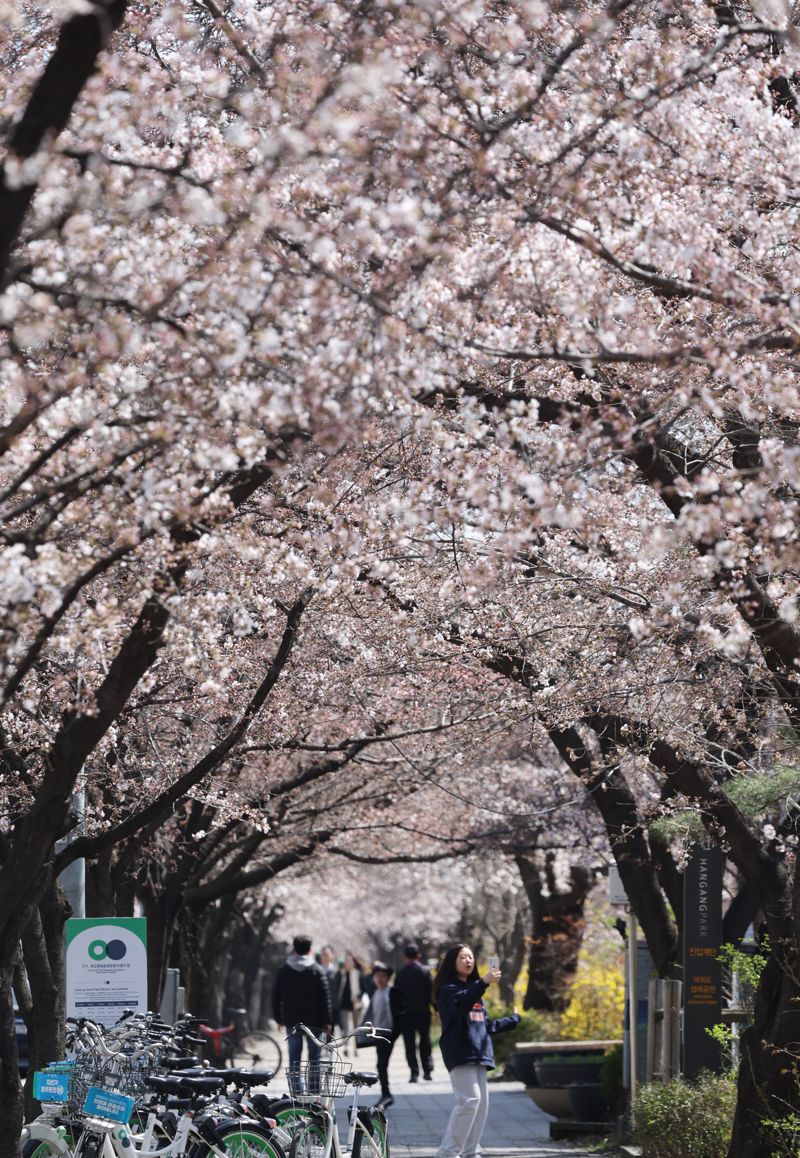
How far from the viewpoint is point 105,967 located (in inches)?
426

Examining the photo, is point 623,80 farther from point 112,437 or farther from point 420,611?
point 420,611

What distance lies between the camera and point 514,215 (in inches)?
231

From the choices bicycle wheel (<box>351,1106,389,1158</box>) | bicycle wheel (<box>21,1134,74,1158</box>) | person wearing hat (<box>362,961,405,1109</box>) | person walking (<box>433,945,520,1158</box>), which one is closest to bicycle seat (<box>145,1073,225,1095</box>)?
bicycle wheel (<box>21,1134,74,1158</box>)

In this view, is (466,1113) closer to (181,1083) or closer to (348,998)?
(181,1083)

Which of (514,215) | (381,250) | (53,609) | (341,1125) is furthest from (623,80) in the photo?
(341,1125)

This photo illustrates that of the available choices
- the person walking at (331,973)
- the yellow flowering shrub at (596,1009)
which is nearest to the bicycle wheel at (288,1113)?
the yellow flowering shrub at (596,1009)

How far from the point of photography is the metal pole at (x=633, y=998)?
14.0 metres

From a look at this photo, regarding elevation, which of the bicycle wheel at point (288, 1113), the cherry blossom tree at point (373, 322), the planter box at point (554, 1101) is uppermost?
the cherry blossom tree at point (373, 322)

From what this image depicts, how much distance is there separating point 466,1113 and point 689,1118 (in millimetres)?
1551

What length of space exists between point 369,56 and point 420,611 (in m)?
5.11

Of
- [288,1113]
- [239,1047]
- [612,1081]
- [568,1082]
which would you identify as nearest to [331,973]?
[239,1047]

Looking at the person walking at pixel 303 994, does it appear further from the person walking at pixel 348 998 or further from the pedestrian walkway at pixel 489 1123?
the person walking at pixel 348 998

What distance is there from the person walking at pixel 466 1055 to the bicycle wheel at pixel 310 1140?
6.08ft

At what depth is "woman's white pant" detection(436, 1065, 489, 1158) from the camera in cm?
1097
